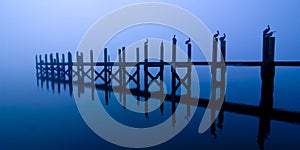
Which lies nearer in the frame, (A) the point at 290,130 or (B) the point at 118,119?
(A) the point at 290,130

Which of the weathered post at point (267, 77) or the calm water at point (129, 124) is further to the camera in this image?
the weathered post at point (267, 77)

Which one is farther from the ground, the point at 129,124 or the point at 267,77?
the point at 267,77

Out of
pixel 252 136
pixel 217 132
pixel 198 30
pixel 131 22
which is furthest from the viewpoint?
pixel 131 22

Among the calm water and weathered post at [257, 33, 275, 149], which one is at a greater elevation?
weathered post at [257, 33, 275, 149]

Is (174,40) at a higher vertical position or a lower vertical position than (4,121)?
higher

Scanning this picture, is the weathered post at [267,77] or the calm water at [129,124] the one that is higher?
the weathered post at [267,77]

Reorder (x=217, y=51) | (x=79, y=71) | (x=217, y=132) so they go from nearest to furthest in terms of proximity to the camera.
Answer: (x=217, y=132), (x=217, y=51), (x=79, y=71)

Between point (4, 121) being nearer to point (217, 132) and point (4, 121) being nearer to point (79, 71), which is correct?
point (217, 132)

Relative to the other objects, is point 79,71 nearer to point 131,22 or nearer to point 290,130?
point 131,22

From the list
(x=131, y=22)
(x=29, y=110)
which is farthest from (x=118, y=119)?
(x=29, y=110)

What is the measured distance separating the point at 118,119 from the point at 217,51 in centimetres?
408

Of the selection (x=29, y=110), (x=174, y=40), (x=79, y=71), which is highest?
(x=174, y=40)

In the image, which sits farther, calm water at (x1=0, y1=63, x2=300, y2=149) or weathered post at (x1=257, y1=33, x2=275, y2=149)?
weathered post at (x1=257, y1=33, x2=275, y2=149)

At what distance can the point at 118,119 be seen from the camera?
7805mm
